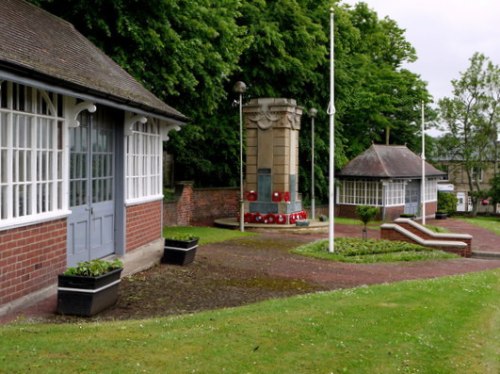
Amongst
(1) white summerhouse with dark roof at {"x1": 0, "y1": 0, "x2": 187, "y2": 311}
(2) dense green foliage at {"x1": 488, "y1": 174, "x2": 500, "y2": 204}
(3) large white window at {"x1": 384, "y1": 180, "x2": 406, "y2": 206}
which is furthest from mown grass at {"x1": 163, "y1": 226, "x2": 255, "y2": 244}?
(2) dense green foliage at {"x1": 488, "y1": 174, "x2": 500, "y2": 204}

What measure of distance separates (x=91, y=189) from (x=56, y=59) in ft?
8.87

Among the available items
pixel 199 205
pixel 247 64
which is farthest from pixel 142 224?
pixel 247 64

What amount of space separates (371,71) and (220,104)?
1898cm

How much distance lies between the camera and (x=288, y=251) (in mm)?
17922

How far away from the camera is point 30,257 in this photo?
30.4ft

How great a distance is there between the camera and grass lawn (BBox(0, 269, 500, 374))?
628 centimetres

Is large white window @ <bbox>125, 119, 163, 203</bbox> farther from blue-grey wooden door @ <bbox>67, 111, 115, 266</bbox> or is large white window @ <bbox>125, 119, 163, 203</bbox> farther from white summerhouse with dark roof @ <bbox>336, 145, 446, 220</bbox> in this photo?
white summerhouse with dark roof @ <bbox>336, 145, 446, 220</bbox>

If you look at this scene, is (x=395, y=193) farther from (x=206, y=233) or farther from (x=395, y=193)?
(x=206, y=233)

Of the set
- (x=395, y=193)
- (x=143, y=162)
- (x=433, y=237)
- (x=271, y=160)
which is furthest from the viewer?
(x=395, y=193)

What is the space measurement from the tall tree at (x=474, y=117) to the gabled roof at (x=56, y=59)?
4163cm

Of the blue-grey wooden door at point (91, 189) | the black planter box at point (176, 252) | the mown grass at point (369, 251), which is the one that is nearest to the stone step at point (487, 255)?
the mown grass at point (369, 251)

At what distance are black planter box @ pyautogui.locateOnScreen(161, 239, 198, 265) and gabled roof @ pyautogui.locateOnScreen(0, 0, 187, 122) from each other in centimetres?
284

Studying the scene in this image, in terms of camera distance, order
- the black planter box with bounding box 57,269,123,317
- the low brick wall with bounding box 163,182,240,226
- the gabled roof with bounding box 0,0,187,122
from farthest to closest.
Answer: the low brick wall with bounding box 163,182,240,226 < the black planter box with bounding box 57,269,123,317 < the gabled roof with bounding box 0,0,187,122

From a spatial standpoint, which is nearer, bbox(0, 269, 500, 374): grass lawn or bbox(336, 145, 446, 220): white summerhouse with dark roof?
bbox(0, 269, 500, 374): grass lawn
